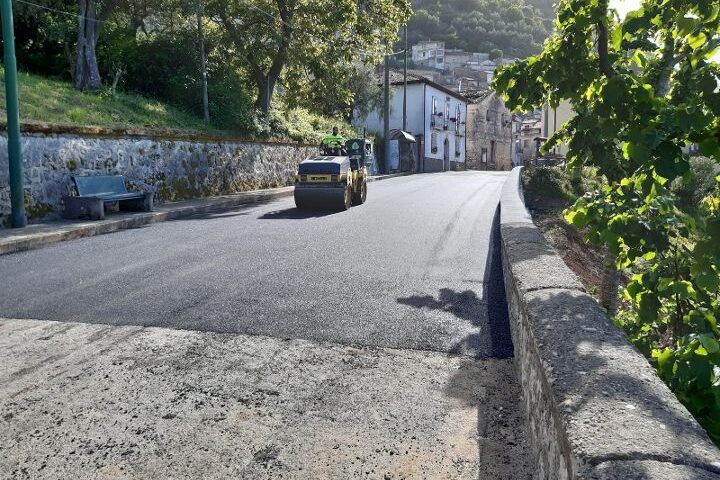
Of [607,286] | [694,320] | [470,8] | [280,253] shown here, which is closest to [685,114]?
[694,320]

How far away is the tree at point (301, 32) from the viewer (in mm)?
20391

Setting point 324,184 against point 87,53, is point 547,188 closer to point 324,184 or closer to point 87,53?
point 324,184

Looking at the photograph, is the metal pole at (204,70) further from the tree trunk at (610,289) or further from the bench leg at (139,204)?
the tree trunk at (610,289)

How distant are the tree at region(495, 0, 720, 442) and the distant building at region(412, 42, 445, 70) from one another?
114 m

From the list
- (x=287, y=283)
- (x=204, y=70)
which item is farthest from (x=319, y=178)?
(x=204, y=70)

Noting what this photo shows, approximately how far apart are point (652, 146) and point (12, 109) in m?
9.89

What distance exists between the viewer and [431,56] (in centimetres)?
11831

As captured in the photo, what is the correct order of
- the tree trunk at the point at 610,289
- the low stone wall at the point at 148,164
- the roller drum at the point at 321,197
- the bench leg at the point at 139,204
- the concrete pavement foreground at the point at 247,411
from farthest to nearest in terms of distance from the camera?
the roller drum at the point at 321,197 → the bench leg at the point at 139,204 → the low stone wall at the point at 148,164 → the tree trunk at the point at 610,289 → the concrete pavement foreground at the point at 247,411

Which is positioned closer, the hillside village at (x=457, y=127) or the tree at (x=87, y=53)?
the tree at (x=87, y=53)

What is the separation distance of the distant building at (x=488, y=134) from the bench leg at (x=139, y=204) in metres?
49.5

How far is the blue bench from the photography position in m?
11.2

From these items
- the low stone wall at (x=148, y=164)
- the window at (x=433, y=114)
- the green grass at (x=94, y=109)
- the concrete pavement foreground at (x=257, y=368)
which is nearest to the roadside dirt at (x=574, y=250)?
the concrete pavement foreground at (x=257, y=368)

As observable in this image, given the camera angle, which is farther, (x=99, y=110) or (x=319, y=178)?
(x=99, y=110)

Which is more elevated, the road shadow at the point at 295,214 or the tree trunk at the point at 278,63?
the tree trunk at the point at 278,63
